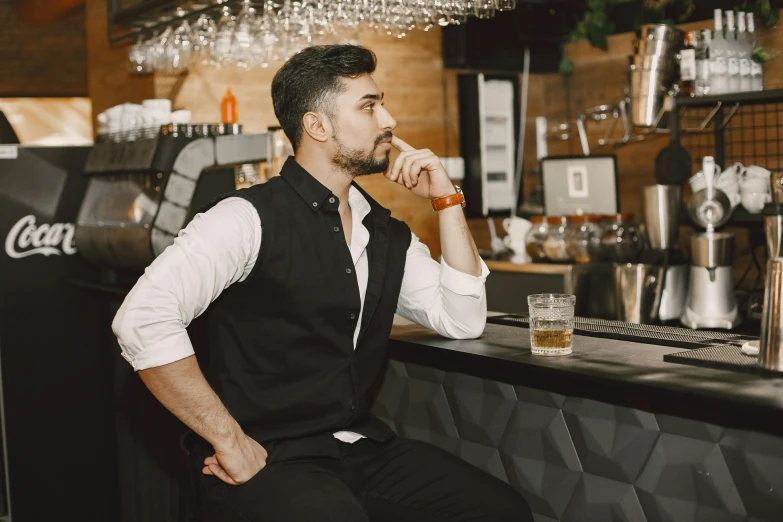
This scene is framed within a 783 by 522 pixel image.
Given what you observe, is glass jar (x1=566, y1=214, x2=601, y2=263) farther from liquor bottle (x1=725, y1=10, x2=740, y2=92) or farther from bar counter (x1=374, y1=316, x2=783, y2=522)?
bar counter (x1=374, y1=316, x2=783, y2=522)

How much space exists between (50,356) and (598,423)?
8.28ft

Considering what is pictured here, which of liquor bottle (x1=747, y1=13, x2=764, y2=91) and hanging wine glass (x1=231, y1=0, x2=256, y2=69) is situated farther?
liquor bottle (x1=747, y1=13, x2=764, y2=91)

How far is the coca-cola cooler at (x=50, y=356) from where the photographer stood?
362 centimetres

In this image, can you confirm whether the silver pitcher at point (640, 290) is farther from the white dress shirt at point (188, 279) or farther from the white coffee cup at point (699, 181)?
the white dress shirt at point (188, 279)

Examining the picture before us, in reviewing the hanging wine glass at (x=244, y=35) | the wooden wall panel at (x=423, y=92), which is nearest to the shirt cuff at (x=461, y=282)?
the hanging wine glass at (x=244, y=35)

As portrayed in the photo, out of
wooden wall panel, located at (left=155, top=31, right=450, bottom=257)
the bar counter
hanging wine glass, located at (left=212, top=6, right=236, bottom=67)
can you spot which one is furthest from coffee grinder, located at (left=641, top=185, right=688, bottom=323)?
hanging wine glass, located at (left=212, top=6, right=236, bottom=67)

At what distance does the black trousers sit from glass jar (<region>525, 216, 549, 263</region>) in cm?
252

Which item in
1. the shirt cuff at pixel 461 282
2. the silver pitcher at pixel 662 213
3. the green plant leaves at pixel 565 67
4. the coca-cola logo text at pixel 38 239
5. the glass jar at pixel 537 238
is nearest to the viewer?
the shirt cuff at pixel 461 282

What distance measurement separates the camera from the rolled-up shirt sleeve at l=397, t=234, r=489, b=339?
2279 mm

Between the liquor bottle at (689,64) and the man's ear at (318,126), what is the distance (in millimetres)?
2548

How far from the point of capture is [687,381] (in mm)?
1736

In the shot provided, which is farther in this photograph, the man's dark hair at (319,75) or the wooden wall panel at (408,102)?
the wooden wall panel at (408,102)

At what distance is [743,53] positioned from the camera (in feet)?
13.6

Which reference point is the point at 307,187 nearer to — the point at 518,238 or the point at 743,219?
the point at 743,219
